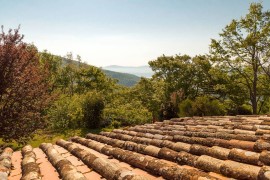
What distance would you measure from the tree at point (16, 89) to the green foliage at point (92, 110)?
1536cm

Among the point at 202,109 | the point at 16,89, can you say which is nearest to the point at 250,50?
the point at 202,109

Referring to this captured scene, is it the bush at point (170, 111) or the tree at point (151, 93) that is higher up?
the tree at point (151, 93)

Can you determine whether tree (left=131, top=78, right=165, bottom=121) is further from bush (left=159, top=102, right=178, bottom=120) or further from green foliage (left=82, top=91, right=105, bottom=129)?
green foliage (left=82, top=91, right=105, bottom=129)

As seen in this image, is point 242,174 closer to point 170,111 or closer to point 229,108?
point 170,111

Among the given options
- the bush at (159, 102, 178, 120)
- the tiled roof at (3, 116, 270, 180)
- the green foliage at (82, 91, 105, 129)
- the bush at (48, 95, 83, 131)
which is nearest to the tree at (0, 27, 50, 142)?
the tiled roof at (3, 116, 270, 180)

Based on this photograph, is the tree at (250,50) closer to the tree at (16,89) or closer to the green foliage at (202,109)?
the green foliage at (202,109)

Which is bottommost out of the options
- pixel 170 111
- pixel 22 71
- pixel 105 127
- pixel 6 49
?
pixel 105 127

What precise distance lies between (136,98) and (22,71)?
31.9m

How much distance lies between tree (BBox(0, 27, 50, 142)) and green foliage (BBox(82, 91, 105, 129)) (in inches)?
605

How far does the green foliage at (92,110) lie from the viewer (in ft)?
88.6

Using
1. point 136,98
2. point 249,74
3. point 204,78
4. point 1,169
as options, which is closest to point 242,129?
point 1,169

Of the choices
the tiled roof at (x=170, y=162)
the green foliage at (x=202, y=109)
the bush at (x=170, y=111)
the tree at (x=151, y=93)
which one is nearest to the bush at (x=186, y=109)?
the green foliage at (x=202, y=109)

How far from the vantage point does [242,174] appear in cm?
355

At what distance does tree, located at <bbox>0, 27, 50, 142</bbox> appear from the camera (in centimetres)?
968
